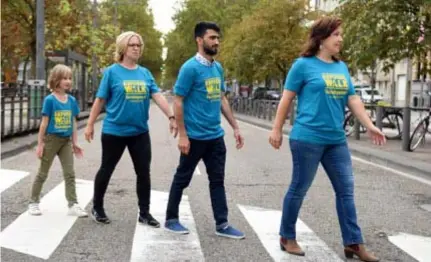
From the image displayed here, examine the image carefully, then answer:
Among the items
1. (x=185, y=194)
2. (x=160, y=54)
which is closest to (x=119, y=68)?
(x=185, y=194)

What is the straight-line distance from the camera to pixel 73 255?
5.52 metres

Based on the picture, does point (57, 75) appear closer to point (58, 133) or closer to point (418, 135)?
point (58, 133)

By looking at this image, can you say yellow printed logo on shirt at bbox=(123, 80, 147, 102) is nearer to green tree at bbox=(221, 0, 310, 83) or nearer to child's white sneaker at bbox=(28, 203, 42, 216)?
child's white sneaker at bbox=(28, 203, 42, 216)

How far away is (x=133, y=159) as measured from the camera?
6.66 meters

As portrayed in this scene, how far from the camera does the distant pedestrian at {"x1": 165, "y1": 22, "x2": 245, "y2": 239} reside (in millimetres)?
6071

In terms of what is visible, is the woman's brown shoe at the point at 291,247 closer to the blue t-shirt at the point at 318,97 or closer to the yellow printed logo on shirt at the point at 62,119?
the blue t-shirt at the point at 318,97

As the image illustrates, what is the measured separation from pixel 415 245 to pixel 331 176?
1120mm

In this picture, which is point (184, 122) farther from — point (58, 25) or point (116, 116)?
point (58, 25)

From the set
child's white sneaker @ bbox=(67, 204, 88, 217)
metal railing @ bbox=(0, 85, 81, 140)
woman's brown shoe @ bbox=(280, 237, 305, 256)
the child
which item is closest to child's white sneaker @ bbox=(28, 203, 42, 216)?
the child

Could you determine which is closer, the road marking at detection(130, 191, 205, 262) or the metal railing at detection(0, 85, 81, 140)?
the road marking at detection(130, 191, 205, 262)

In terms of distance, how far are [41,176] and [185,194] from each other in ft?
6.92

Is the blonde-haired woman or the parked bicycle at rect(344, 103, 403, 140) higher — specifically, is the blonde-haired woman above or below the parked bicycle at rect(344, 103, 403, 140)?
above

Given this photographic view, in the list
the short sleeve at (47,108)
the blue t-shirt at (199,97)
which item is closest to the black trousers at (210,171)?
the blue t-shirt at (199,97)

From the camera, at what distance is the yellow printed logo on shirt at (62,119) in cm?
709
